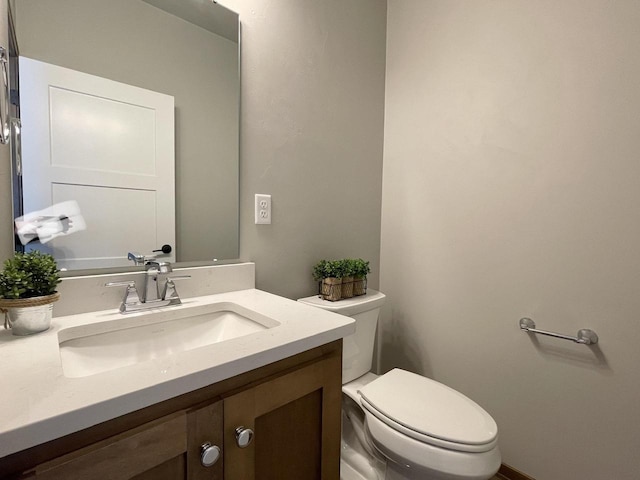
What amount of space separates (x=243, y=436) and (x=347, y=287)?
80 centimetres

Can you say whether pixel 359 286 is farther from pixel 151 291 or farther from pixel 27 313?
pixel 27 313

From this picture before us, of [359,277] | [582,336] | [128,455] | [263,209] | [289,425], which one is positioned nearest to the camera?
[128,455]

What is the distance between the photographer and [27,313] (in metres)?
0.69

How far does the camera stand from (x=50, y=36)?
0.85 meters

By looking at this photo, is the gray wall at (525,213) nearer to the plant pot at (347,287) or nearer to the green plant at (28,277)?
the plant pot at (347,287)

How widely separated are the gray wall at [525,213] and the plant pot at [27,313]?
145 cm

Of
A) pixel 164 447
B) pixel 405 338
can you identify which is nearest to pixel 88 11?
pixel 164 447

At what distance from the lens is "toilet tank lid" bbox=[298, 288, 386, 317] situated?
4.03ft

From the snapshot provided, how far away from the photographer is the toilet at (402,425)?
896 millimetres

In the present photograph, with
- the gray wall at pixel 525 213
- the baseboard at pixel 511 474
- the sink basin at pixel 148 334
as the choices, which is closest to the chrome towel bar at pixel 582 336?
the gray wall at pixel 525 213

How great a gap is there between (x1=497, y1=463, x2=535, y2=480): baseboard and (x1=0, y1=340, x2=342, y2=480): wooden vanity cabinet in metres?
0.98

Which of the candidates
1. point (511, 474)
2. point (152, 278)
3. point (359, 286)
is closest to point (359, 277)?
point (359, 286)

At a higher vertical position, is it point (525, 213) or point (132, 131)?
point (132, 131)

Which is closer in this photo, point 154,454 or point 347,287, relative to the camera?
point 154,454
